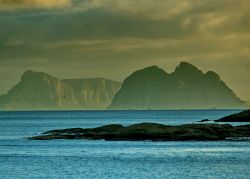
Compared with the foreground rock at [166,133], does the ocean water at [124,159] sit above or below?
below

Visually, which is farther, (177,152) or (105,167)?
(177,152)

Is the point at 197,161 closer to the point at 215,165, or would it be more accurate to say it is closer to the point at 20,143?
the point at 215,165

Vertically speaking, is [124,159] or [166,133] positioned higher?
[166,133]

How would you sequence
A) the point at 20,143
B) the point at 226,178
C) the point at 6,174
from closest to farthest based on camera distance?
1. the point at 226,178
2. the point at 6,174
3. the point at 20,143

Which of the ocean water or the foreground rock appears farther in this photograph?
the foreground rock

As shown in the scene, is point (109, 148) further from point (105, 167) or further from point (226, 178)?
point (226, 178)

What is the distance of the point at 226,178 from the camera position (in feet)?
262

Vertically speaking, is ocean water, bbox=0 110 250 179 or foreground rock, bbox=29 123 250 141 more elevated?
foreground rock, bbox=29 123 250 141

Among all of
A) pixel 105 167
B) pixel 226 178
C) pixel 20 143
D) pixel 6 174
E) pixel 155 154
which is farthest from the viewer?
pixel 20 143

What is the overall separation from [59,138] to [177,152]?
4404 cm

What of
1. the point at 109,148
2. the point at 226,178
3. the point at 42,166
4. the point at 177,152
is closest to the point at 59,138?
the point at 109,148

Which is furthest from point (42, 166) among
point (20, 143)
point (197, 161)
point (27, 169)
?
point (20, 143)

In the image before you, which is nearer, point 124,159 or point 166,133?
point 124,159

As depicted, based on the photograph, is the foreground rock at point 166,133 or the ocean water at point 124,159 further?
the foreground rock at point 166,133
